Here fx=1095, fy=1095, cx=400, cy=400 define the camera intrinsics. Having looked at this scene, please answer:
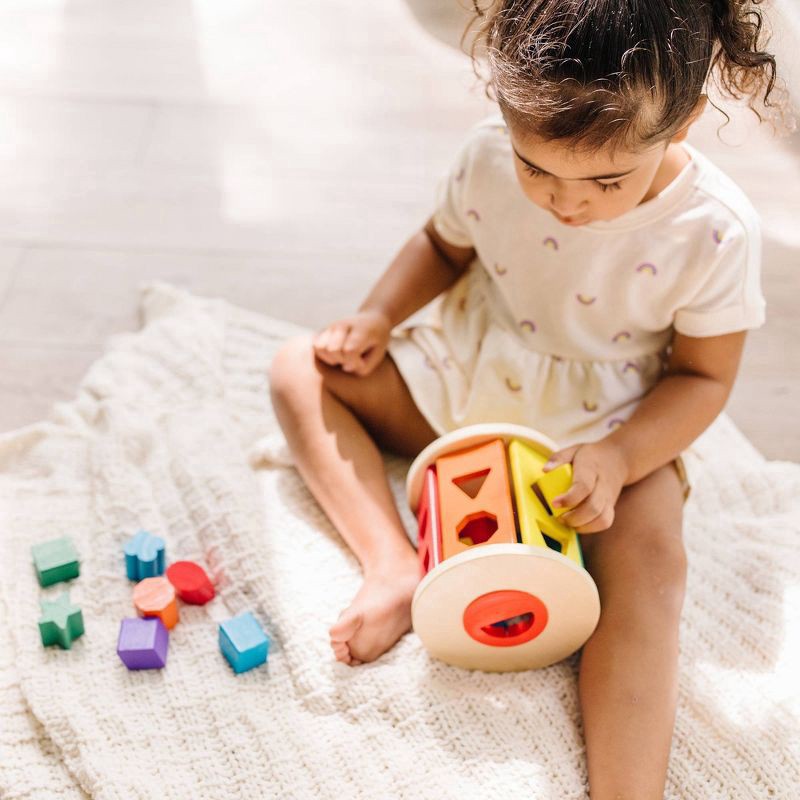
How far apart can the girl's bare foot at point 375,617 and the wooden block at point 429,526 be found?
0.03 m

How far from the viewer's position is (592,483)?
3.01 feet

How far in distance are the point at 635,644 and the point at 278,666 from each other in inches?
12.2

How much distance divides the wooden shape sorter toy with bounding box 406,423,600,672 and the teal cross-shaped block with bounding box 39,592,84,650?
0.30 m

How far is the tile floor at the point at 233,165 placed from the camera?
4.54ft

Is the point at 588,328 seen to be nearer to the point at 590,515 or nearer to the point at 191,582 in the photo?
the point at 590,515

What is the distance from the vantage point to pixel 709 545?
108 cm

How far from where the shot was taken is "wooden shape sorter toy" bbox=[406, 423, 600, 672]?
87 cm

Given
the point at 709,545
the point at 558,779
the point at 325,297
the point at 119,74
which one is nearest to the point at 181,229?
→ the point at 325,297

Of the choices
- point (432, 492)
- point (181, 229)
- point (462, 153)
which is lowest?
point (181, 229)

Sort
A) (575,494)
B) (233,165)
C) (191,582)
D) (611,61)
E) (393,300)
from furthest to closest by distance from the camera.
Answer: (233,165)
(393,300)
(191,582)
(575,494)
(611,61)

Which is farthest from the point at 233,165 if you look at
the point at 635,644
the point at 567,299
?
the point at 635,644

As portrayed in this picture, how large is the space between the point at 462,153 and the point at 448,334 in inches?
7.1

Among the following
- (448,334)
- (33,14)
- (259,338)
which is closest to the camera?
(448,334)

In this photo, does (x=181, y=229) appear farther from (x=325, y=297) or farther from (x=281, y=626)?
(x=281, y=626)
